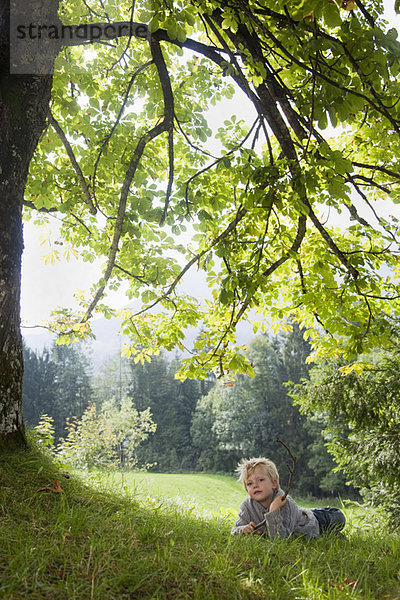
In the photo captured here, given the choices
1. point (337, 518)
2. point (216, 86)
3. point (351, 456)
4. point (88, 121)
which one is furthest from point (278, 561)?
point (351, 456)

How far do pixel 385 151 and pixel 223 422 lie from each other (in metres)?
40.5

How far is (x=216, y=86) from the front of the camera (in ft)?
18.2

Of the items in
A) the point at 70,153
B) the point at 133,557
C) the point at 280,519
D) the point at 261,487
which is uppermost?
the point at 70,153

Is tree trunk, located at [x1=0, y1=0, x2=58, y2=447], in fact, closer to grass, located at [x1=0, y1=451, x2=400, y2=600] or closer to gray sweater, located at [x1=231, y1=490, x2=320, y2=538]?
grass, located at [x1=0, y1=451, x2=400, y2=600]

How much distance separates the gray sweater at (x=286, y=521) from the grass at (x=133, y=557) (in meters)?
0.26

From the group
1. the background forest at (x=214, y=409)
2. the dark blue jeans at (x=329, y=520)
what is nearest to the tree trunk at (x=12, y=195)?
the dark blue jeans at (x=329, y=520)

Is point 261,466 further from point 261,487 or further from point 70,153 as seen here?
point 70,153

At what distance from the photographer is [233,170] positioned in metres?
3.92

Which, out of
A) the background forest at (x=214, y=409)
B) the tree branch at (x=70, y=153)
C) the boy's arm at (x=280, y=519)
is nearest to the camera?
the boy's arm at (x=280, y=519)

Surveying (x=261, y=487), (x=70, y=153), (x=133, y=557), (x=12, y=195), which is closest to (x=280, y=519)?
(x=261, y=487)

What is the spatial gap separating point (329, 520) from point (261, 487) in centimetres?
70

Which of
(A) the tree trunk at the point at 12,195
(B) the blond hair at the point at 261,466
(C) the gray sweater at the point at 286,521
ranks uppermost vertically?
(A) the tree trunk at the point at 12,195

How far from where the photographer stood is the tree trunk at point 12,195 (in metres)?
2.56

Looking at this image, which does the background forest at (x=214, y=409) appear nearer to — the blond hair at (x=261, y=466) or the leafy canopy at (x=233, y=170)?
the leafy canopy at (x=233, y=170)
